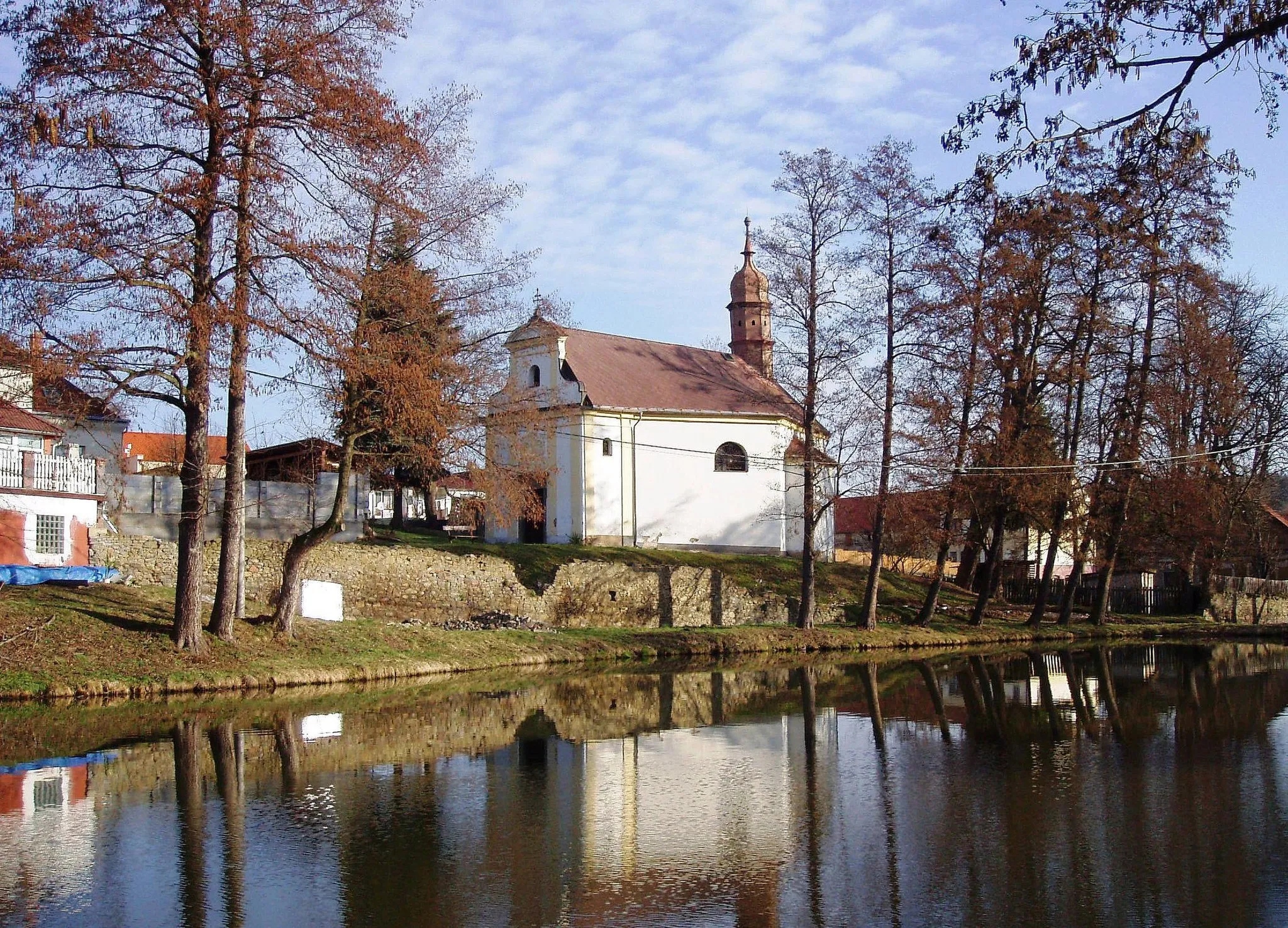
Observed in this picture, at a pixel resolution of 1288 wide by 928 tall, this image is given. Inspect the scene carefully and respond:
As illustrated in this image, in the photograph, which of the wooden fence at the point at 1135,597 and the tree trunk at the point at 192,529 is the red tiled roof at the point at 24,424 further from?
the wooden fence at the point at 1135,597

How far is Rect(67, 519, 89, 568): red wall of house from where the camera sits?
25.8 m

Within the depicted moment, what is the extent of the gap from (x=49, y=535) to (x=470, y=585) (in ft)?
32.5

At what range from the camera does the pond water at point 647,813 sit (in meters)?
7.00

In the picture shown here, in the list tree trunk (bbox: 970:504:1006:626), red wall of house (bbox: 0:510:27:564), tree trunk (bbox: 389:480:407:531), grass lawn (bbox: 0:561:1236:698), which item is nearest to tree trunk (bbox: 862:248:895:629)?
grass lawn (bbox: 0:561:1236:698)

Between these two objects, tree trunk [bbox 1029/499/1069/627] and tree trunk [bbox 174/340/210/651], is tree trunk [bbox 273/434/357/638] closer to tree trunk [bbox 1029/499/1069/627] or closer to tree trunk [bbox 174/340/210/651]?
tree trunk [bbox 174/340/210/651]

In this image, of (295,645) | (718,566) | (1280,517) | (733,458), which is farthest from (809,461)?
(1280,517)

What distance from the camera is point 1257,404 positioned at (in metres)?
42.4

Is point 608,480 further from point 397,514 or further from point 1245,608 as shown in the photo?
point 1245,608

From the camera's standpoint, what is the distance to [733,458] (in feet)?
145

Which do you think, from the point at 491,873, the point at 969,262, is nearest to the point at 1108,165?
the point at 491,873

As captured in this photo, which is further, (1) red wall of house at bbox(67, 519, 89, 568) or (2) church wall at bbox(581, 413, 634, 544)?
(2) church wall at bbox(581, 413, 634, 544)

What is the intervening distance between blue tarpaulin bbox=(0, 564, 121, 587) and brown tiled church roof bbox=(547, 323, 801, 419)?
20.8 meters

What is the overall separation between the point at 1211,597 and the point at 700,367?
793 inches

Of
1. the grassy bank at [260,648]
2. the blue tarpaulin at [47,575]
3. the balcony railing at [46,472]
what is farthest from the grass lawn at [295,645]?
the balcony railing at [46,472]
